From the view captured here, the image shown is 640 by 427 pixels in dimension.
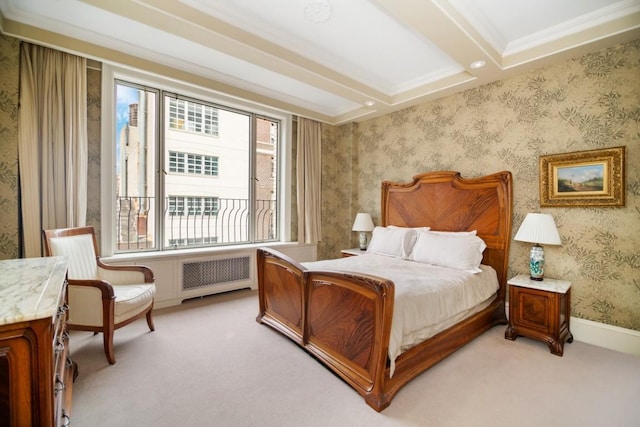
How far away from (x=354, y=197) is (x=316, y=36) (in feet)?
9.05

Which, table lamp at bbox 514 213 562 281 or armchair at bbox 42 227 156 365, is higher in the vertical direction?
table lamp at bbox 514 213 562 281

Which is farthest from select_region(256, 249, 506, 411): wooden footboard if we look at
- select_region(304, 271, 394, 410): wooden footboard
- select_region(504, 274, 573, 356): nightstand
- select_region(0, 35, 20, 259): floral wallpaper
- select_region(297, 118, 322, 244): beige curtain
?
select_region(0, 35, 20, 259): floral wallpaper

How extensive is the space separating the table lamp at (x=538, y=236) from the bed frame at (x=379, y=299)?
34 cm

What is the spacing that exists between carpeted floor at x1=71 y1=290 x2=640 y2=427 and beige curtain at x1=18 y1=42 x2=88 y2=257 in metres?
1.17

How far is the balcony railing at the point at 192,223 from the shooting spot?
11.8 ft

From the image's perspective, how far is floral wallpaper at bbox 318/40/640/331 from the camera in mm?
2547

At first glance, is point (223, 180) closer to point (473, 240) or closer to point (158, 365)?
point (158, 365)

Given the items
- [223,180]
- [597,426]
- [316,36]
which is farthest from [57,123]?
[597,426]

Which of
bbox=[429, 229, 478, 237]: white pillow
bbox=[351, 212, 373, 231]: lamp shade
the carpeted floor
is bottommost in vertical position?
the carpeted floor

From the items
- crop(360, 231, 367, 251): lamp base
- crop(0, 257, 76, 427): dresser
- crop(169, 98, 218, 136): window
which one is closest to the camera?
crop(0, 257, 76, 427): dresser

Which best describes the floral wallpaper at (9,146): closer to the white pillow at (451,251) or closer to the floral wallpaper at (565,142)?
the white pillow at (451,251)

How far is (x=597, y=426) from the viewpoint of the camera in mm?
1670

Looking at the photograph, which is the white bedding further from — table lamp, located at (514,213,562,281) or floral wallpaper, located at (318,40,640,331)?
floral wallpaper, located at (318,40,640,331)

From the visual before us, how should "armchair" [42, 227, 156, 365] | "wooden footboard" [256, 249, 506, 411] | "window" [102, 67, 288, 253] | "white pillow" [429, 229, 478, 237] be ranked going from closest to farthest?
"wooden footboard" [256, 249, 506, 411] → "armchair" [42, 227, 156, 365] → "white pillow" [429, 229, 478, 237] → "window" [102, 67, 288, 253]
